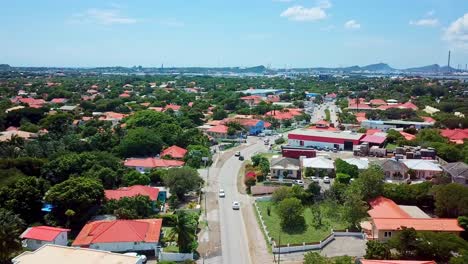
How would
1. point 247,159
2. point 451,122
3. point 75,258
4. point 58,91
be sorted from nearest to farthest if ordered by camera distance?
point 75,258, point 247,159, point 451,122, point 58,91

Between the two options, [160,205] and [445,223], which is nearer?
[445,223]

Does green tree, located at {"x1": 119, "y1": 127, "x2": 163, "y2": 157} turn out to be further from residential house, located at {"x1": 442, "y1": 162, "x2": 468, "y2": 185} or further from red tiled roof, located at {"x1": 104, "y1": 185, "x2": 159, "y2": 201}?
residential house, located at {"x1": 442, "y1": 162, "x2": 468, "y2": 185}

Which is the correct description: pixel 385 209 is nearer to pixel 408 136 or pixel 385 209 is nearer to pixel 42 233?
pixel 42 233

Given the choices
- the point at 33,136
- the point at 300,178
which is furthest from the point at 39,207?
the point at 33,136

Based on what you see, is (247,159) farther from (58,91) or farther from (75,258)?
(58,91)

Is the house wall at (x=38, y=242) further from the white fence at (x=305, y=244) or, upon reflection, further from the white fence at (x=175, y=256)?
the white fence at (x=305, y=244)

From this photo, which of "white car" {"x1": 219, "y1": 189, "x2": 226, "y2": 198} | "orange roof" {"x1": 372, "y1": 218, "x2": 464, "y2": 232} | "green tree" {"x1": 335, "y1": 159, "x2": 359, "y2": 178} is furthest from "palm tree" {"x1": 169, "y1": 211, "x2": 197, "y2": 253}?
"green tree" {"x1": 335, "y1": 159, "x2": 359, "y2": 178}

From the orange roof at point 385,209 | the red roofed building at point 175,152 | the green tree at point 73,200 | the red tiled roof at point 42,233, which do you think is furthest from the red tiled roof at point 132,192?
the orange roof at point 385,209

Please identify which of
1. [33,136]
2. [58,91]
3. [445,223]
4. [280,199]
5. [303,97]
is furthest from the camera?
[303,97]
